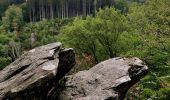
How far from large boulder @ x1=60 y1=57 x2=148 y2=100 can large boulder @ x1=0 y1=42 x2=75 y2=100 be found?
1080mm

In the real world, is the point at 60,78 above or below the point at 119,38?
above

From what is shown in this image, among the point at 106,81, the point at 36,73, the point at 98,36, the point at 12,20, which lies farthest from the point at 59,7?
the point at 36,73

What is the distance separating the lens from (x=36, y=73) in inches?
814

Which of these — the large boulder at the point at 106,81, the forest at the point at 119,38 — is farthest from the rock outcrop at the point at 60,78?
the forest at the point at 119,38

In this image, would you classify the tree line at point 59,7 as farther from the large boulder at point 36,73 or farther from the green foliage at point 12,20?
the large boulder at point 36,73

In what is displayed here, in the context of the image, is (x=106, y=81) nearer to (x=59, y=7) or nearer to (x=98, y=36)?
(x=98, y=36)

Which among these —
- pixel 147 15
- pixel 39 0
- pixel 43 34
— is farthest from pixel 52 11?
pixel 147 15

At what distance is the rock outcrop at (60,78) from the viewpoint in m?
20.5

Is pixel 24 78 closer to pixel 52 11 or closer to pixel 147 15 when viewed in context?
pixel 147 15

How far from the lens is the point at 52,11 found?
5285 inches

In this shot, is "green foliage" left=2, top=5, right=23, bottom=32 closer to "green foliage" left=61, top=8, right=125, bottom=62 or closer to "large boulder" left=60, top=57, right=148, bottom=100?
"green foliage" left=61, top=8, right=125, bottom=62

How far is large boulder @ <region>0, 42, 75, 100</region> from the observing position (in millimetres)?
20297

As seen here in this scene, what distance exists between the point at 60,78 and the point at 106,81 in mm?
3122

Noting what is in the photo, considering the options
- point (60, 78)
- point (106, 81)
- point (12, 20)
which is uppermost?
point (106, 81)
